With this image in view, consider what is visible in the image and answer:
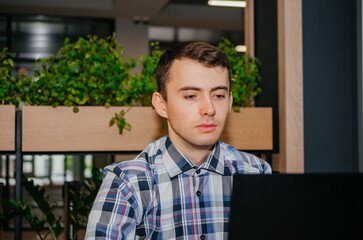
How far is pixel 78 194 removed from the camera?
1922 mm

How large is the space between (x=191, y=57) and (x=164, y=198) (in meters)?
0.37

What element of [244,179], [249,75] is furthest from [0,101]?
[244,179]

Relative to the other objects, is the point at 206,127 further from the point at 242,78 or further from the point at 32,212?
the point at 32,212

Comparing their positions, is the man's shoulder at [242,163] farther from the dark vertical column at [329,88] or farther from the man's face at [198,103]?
the dark vertical column at [329,88]

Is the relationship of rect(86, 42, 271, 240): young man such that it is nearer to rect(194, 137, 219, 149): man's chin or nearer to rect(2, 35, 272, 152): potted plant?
rect(194, 137, 219, 149): man's chin

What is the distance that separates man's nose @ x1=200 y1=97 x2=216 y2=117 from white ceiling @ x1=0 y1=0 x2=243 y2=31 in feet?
15.6

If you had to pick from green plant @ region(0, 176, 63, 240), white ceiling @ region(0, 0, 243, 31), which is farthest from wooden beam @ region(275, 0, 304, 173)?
white ceiling @ region(0, 0, 243, 31)

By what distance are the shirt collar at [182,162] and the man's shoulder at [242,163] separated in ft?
0.17

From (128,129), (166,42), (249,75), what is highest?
(166,42)

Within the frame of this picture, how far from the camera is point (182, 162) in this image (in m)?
1.07

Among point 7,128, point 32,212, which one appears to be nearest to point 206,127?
point 7,128

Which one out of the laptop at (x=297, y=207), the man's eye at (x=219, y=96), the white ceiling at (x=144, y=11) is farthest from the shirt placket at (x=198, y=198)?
the white ceiling at (x=144, y=11)

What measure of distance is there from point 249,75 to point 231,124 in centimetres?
28

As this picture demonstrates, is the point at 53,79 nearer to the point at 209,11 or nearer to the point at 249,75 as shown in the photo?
the point at 249,75
